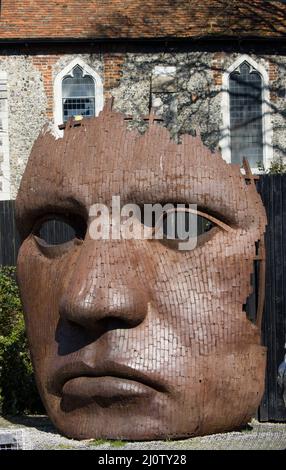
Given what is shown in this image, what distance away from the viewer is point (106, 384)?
21.1 feet

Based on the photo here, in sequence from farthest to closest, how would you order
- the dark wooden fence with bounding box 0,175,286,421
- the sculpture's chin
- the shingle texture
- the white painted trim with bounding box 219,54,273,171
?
the white painted trim with bounding box 219,54,273,171 → the shingle texture → the dark wooden fence with bounding box 0,175,286,421 → the sculpture's chin

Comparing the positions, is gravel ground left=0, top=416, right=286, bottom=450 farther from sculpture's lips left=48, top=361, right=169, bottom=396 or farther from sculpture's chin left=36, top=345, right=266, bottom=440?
sculpture's lips left=48, top=361, right=169, bottom=396

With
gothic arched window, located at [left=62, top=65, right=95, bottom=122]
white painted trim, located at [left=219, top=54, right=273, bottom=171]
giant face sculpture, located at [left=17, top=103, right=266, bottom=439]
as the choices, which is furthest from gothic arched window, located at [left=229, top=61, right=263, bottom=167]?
giant face sculpture, located at [left=17, top=103, right=266, bottom=439]

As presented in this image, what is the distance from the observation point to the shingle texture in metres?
25.2

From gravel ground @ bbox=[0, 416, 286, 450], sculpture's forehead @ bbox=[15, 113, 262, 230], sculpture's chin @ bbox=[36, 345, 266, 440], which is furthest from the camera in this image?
sculpture's forehead @ bbox=[15, 113, 262, 230]

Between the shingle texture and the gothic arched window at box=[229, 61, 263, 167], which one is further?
the gothic arched window at box=[229, 61, 263, 167]

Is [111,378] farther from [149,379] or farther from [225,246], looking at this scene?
[225,246]

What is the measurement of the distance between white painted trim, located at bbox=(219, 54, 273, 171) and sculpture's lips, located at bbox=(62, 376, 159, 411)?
64.3 ft

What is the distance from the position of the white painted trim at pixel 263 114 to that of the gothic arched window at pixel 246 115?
0.39ft

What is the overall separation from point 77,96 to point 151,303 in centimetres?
2041

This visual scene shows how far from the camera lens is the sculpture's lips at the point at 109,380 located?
6.36 metres

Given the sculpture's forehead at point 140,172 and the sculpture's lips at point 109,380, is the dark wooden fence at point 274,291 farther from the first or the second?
the sculpture's lips at point 109,380

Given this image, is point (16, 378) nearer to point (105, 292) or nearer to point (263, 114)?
point (105, 292)

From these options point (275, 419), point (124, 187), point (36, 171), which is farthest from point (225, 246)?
point (275, 419)
